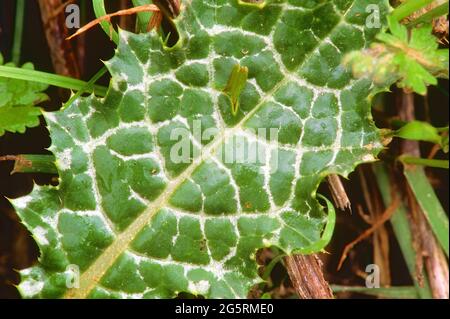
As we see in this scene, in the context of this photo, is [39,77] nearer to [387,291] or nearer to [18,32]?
[18,32]

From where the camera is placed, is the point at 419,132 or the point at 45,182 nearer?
the point at 419,132

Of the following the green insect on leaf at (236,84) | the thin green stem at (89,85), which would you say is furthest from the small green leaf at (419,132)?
the thin green stem at (89,85)

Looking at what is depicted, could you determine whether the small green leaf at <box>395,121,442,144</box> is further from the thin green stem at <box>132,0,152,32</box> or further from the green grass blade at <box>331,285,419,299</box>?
the thin green stem at <box>132,0,152,32</box>

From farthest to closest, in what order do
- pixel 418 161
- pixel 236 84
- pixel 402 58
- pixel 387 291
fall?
pixel 387 291, pixel 418 161, pixel 236 84, pixel 402 58

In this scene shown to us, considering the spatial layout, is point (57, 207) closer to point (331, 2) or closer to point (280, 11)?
point (280, 11)

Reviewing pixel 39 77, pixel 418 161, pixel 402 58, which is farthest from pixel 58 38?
pixel 418 161

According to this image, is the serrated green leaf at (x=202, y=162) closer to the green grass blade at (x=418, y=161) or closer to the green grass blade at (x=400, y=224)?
the green grass blade at (x=418, y=161)

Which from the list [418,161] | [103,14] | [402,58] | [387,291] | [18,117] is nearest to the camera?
[402,58]
